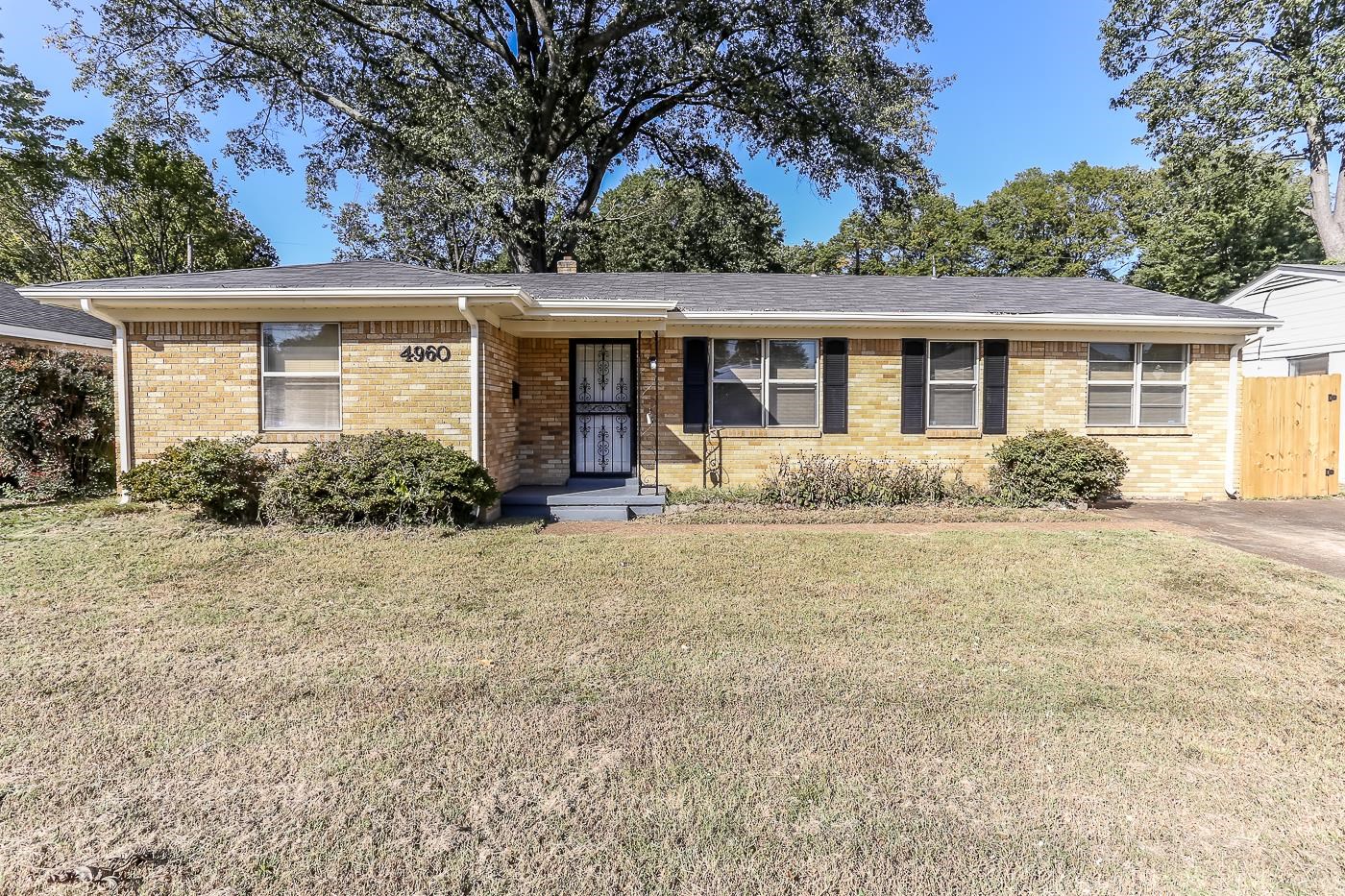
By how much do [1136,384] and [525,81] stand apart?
15.5 meters

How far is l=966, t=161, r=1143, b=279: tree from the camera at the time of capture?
27.1 m

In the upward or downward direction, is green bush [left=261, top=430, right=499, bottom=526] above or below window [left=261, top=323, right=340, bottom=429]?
below

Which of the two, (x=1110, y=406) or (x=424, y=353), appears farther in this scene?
(x=1110, y=406)

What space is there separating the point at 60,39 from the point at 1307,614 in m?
23.8

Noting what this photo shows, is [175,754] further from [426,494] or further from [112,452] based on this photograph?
[112,452]

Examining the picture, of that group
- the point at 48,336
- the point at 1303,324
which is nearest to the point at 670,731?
the point at 48,336

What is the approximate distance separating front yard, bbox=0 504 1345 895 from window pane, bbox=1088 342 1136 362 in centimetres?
501

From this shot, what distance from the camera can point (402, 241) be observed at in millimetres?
21703

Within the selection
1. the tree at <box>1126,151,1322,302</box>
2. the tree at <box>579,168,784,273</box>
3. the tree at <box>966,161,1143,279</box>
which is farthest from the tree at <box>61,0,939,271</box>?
the tree at <box>966,161,1143,279</box>

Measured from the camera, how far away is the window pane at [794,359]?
920cm

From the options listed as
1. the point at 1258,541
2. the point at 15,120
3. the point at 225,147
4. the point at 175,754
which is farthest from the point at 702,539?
the point at 15,120

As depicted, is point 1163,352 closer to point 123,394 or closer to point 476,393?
point 476,393

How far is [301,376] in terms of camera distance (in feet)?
25.2

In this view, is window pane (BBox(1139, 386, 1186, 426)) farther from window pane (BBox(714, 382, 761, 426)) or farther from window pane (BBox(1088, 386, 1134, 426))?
window pane (BBox(714, 382, 761, 426))
